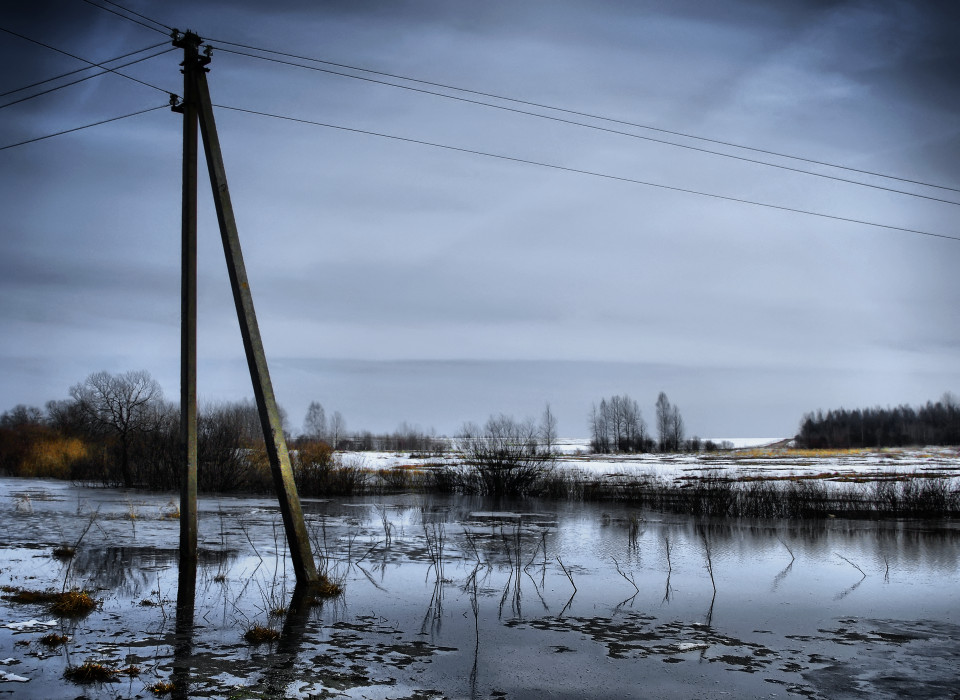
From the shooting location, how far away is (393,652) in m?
6.32

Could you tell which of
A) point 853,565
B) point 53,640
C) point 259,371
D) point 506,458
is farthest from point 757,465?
point 53,640

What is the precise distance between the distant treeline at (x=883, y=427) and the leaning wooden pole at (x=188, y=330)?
126 meters

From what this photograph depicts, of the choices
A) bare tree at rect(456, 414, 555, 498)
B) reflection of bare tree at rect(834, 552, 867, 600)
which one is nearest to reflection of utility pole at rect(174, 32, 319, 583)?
reflection of bare tree at rect(834, 552, 867, 600)

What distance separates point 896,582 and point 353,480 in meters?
22.2

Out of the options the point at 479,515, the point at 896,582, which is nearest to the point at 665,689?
the point at 896,582

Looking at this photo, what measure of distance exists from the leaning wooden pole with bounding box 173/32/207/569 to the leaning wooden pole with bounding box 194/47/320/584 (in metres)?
1.01

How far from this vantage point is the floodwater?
5559mm

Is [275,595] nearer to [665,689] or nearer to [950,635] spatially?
[665,689]

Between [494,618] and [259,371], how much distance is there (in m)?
4.04

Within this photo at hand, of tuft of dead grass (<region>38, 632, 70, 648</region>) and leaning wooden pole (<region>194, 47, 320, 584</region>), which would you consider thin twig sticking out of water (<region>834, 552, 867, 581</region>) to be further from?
tuft of dead grass (<region>38, 632, 70, 648</region>)

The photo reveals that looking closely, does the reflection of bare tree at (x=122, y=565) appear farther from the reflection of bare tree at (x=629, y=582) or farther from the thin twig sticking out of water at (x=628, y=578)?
the thin twig sticking out of water at (x=628, y=578)

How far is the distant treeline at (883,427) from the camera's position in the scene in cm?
12300

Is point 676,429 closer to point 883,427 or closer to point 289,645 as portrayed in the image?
A: point 883,427

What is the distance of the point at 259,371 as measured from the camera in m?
8.88
